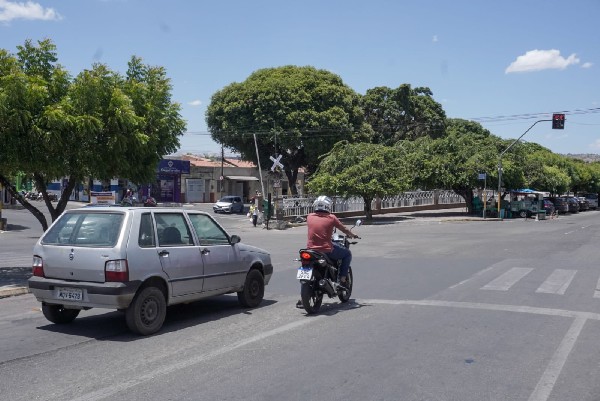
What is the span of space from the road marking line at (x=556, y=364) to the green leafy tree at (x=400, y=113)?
Result: 50926 millimetres

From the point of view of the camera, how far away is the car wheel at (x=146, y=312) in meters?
Answer: 7.23

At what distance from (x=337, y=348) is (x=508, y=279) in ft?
22.9

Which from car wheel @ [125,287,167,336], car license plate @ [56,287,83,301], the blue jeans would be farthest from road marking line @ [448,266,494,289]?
car license plate @ [56,287,83,301]

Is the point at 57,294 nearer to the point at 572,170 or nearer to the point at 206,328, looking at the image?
the point at 206,328

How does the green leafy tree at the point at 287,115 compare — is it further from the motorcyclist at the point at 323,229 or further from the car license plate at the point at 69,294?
the car license plate at the point at 69,294

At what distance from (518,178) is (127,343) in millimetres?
44288

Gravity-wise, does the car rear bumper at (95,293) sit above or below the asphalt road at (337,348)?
above

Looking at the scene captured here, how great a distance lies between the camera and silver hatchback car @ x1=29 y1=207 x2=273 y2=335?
281 inches

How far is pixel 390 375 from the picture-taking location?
5.83m

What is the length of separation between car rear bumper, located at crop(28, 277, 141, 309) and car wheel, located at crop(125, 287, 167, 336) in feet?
0.45

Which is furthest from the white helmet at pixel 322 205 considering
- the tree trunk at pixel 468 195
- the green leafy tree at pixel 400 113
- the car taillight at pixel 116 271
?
the green leafy tree at pixel 400 113

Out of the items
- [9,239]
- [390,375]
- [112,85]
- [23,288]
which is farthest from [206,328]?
[9,239]

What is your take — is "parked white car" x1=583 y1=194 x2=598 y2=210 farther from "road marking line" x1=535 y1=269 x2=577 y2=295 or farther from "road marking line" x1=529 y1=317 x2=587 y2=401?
"road marking line" x1=529 y1=317 x2=587 y2=401

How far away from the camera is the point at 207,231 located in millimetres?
8672
